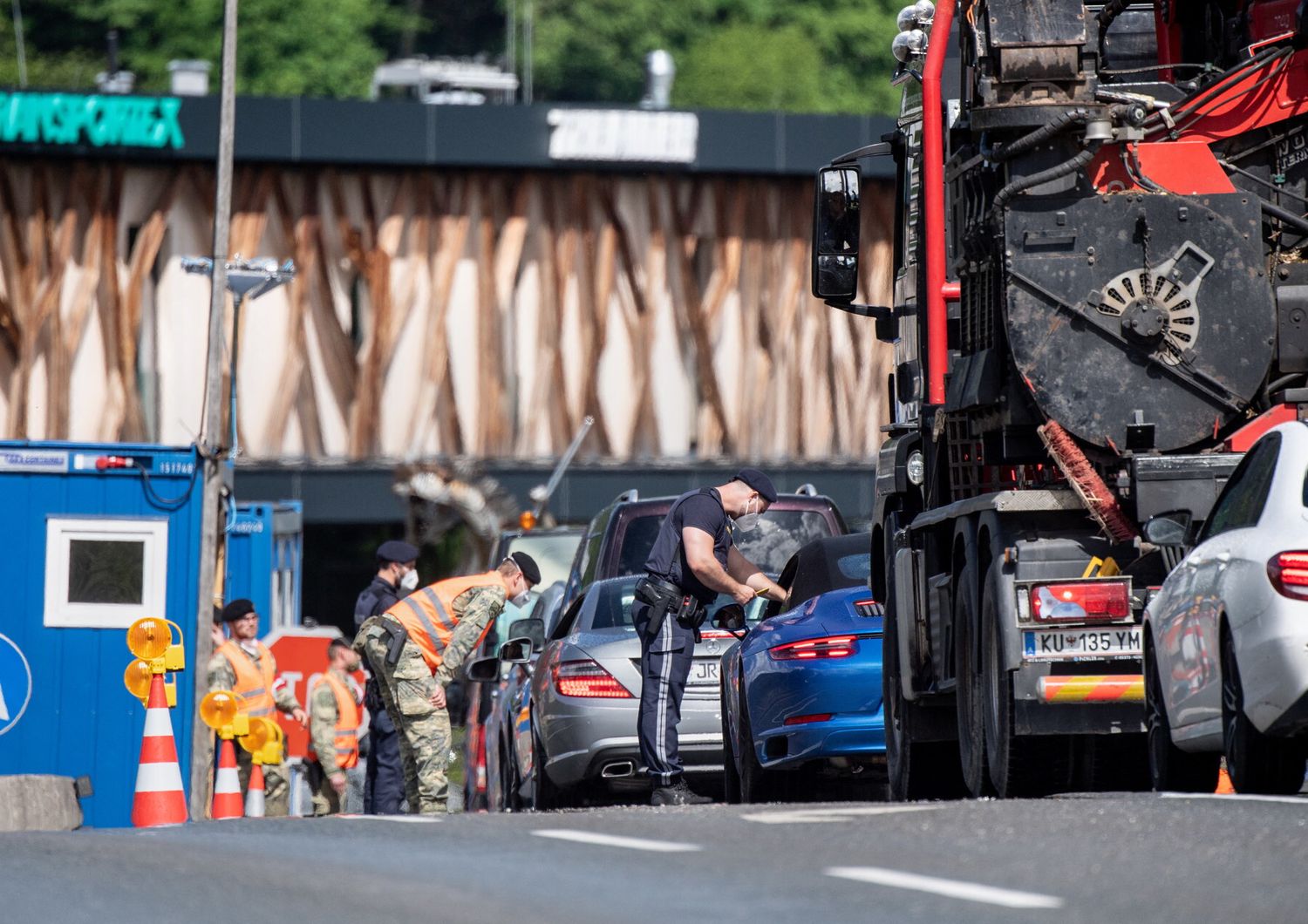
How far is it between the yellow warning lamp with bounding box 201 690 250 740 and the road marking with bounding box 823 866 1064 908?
8530 millimetres

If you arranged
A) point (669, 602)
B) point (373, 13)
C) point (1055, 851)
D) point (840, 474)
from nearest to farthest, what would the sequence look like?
point (1055, 851)
point (669, 602)
point (840, 474)
point (373, 13)

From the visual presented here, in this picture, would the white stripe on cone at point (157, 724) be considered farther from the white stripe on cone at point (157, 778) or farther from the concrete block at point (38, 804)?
the concrete block at point (38, 804)

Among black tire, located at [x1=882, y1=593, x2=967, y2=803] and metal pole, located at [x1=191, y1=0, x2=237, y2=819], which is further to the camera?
metal pole, located at [x1=191, y1=0, x2=237, y2=819]

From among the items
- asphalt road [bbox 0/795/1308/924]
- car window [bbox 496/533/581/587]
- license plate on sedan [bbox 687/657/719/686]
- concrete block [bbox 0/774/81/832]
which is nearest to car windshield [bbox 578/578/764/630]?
license plate on sedan [bbox 687/657/719/686]

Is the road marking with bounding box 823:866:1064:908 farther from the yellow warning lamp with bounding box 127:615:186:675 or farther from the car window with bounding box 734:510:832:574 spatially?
the car window with bounding box 734:510:832:574

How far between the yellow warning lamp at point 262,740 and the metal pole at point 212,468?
0.80m

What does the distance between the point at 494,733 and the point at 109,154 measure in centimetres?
2337

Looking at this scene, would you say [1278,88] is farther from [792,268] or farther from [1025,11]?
[792,268]

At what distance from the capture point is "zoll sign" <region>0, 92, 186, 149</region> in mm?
38094

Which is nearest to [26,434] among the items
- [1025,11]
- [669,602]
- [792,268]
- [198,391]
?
[198,391]

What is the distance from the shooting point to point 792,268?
42719 millimetres

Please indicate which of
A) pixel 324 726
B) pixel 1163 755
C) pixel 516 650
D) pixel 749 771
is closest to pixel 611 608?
pixel 516 650

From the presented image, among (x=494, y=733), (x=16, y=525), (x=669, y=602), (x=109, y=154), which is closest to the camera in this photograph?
(x=669, y=602)

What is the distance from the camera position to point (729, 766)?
13.6m
